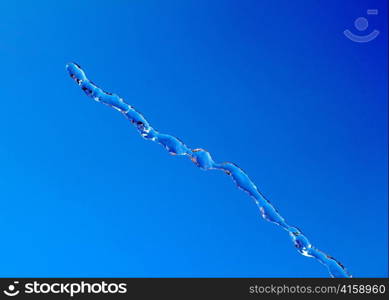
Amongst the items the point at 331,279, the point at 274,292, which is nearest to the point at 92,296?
the point at 274,292

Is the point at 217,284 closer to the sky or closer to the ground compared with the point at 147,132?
closer to the ground

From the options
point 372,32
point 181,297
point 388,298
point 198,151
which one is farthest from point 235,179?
point 372,32

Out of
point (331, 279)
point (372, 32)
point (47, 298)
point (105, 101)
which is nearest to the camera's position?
point (47, 298)

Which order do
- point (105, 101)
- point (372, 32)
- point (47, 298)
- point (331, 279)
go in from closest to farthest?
point (47, 298), point (331, 279), point (105, 101), point (372, 32)

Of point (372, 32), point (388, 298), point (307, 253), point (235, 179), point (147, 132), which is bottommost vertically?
point (388, 298)

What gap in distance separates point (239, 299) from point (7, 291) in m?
0.59

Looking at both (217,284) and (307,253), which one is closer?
(217,284)

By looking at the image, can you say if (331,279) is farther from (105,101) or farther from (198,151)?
(105,101)

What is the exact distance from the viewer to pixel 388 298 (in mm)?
1414

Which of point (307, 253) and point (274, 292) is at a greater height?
point (307, 253)

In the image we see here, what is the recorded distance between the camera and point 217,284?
4.60 feet

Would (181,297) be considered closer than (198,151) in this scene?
Yes

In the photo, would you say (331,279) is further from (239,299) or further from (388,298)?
(239,299)

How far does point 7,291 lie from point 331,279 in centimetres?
84
